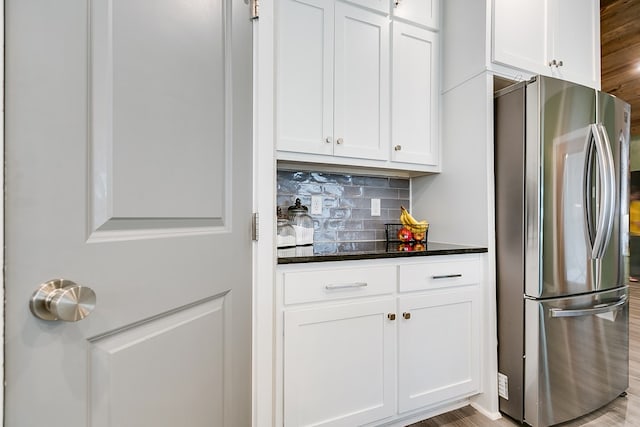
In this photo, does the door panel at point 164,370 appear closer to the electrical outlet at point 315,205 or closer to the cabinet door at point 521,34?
the electrical outlet at point 315,205

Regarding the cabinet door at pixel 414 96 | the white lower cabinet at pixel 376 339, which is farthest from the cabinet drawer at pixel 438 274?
the cabinet door at pixel 414 96

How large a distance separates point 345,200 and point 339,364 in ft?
3.50

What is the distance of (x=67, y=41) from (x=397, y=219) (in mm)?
2036

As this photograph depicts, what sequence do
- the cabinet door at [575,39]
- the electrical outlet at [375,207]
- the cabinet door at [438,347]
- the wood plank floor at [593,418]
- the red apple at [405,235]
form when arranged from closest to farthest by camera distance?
the cabinet door at [438,347]
the wood plank floor at [593,418]
the cabinet door at [575,39]
the red apple at [405,235]
the electrical outlet at [375,207]

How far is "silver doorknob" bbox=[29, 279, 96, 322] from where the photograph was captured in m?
0.46

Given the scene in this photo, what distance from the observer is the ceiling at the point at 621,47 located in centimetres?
267

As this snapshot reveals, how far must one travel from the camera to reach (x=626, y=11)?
8.71 feet

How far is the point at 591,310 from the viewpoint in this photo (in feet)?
5.36

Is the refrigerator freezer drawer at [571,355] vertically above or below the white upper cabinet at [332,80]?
below

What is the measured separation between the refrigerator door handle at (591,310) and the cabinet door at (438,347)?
362 mm

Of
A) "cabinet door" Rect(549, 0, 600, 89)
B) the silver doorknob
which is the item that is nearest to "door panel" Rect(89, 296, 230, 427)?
the silver doorknob

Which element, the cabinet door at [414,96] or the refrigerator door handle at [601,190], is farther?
the cabinet door at [414,96]

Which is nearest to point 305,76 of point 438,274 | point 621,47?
point 438,274

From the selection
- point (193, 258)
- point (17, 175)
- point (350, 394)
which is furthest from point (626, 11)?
point (17, 175)
